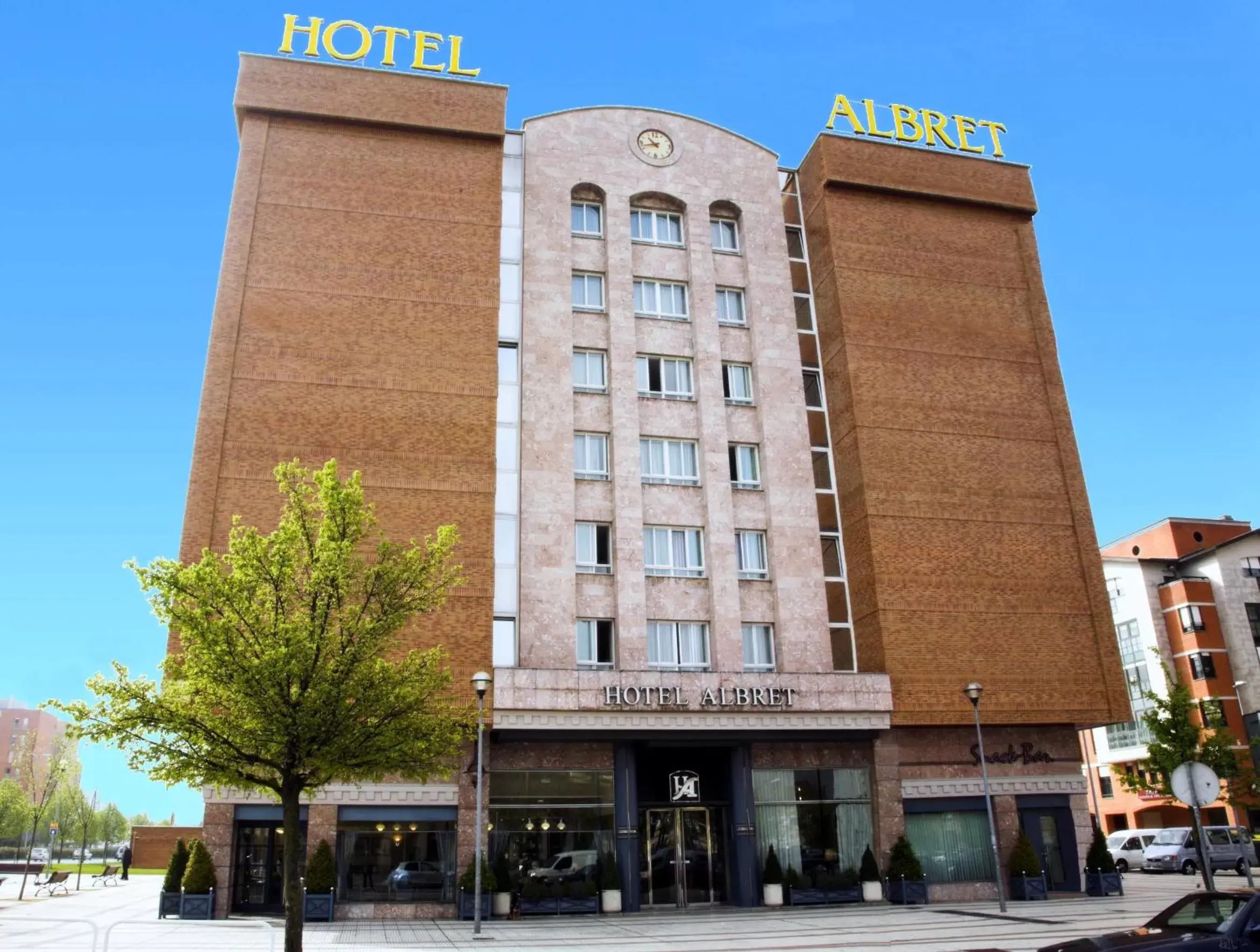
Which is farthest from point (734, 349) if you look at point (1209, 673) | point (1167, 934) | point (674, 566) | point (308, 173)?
point (1209, 673)

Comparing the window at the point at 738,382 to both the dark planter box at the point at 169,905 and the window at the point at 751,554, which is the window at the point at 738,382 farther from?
the dark planter box at the point at 169,905

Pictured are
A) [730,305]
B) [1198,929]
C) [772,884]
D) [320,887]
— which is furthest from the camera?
[730,305]

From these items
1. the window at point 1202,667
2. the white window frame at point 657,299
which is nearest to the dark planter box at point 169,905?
the white window frame at point 657,299

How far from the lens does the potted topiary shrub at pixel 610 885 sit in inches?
1200

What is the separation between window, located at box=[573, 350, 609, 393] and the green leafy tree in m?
16.7

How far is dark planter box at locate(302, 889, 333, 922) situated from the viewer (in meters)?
28.3

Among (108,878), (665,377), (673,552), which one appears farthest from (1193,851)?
(108,878)

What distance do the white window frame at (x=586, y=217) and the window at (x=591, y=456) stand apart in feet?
28.6

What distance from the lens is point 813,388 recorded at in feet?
133

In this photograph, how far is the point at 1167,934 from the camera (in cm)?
1334

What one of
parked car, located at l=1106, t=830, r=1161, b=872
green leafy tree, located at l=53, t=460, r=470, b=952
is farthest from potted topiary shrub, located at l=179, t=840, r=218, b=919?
parked car, located at l=1106, t=830, r=1161, b=872

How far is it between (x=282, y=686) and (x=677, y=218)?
91.9ft

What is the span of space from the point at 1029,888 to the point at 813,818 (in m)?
7.35

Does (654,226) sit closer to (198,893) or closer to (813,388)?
(813,388)
